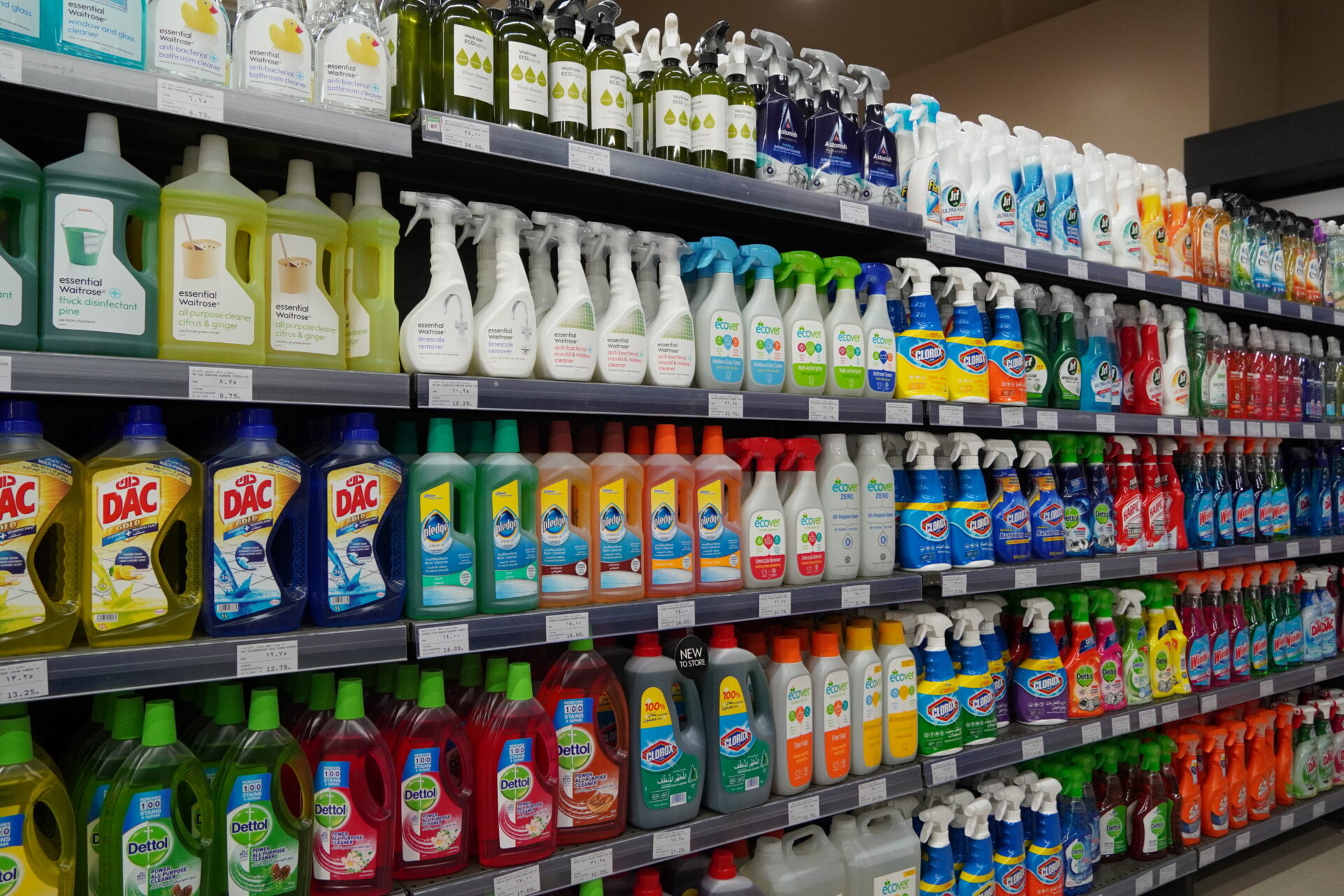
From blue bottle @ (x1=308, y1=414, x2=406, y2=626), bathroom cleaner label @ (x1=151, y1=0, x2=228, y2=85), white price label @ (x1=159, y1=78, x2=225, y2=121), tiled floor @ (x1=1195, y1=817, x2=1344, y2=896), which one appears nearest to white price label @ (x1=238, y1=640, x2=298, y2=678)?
blue bottle @ (x1=308, y1=414, x2=406, y2=626)

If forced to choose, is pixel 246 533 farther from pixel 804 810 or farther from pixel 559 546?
pixel 804 810

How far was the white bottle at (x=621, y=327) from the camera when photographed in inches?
77.6

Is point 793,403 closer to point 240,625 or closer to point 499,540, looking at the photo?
point 499,540

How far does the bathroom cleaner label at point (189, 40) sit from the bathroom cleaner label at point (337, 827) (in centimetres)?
125

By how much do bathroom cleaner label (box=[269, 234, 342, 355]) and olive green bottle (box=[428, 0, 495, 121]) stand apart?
412 millimetres

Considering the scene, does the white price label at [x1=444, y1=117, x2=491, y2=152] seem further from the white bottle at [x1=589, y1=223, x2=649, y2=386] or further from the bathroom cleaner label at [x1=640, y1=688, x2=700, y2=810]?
the bathroom cleaner label at [x1=640, y1=688, x2=700, y2=810]

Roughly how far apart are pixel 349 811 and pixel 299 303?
0.94 m

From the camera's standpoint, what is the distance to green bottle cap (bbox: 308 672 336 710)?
→ 1701mm

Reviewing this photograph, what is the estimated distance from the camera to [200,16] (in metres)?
1.55

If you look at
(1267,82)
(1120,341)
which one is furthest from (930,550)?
(1267,82)

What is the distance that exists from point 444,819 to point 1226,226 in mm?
3456

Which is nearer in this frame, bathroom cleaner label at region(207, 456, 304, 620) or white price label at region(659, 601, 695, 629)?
bathroom cleaner label at region(207, 456, 304, 620)

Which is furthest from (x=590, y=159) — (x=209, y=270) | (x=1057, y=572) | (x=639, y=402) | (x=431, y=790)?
(x=1057, y=572)

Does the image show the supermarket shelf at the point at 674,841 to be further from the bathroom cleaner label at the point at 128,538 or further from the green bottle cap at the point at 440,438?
the green bottle cap at the point at 440,438
